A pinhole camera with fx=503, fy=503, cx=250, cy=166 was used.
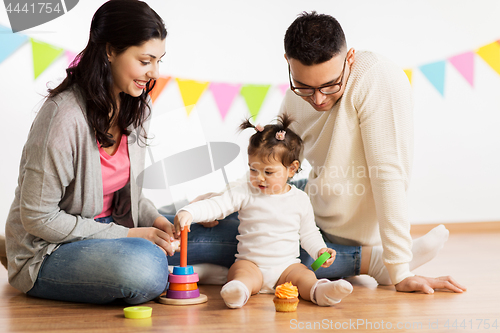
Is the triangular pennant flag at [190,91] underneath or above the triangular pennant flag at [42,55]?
underneath

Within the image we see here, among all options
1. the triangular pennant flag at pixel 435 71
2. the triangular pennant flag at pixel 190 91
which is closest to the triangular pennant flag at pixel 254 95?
the triangular pennant flag at pixel 190 91

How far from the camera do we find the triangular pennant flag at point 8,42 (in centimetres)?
241

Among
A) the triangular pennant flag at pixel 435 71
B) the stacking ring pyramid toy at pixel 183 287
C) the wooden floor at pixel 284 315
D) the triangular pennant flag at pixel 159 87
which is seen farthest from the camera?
the triangular pennant flag at pixel 435 71

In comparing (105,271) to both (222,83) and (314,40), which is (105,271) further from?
(222,83)

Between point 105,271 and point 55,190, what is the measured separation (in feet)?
0.75

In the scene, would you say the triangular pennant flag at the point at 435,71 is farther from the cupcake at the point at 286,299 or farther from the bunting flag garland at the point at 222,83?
the cupcake at the point at 286,299

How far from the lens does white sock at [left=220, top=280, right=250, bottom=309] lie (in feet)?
3.81

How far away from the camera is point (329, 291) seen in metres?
1.18

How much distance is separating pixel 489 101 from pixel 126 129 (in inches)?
94.9

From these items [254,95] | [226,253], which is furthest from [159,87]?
[226,253]

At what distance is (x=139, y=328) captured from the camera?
103cm

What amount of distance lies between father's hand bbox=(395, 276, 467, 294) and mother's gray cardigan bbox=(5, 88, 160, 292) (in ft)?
2.51

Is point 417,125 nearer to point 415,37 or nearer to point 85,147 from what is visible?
point 415,37

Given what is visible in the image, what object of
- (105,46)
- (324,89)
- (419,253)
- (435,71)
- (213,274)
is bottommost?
(213,274)
